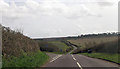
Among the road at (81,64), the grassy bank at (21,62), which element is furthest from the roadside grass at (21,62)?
the road at (81,64)

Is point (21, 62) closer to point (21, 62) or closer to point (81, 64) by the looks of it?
point (21, 62)

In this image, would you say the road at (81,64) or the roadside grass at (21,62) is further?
the road at (81,64)

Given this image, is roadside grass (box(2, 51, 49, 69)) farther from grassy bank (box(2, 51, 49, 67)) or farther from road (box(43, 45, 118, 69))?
road (box(43, 45, 118, 69))

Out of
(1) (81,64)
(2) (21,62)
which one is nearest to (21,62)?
(2) (21,62)

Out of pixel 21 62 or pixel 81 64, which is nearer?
pixel 21 62

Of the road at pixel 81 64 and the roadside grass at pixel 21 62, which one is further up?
the roadside grass at pixel 21 62

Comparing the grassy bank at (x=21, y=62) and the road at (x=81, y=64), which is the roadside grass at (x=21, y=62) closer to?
the grassy bank at (x=21, y=62)

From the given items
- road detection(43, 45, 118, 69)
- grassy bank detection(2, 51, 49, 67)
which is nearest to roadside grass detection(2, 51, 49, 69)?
grassy bank detection(2, 51, 49, 67)

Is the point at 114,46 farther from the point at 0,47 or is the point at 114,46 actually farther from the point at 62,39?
the point at 62,39

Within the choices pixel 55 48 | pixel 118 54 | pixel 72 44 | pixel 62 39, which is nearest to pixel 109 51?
pixel 118 54

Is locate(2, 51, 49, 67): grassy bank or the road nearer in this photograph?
locate(2, 51, 49, 67): grassy bank

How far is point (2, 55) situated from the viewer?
1483 cm

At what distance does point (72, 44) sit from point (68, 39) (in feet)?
50.8

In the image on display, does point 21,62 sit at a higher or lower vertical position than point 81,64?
higher
